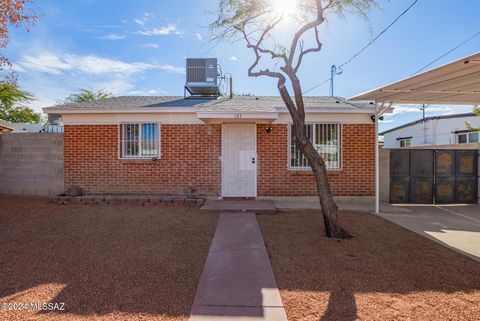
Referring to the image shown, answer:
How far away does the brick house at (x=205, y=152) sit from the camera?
892 centimetres

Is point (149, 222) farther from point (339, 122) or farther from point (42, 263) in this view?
point (339, 122)

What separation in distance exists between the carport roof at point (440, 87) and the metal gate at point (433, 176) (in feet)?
6.25

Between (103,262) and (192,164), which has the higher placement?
(192,164)

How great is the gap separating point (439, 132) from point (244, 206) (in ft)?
48.4

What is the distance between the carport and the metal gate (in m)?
1.82

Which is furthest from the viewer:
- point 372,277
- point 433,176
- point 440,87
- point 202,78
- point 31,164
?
point 202,78

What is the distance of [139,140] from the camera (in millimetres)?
9141

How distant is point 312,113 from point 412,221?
14.0ft

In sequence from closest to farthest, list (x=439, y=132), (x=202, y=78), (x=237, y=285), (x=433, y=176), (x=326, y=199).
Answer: (x=237, y=285), (x=326, y=199), (x=433, y=176), (x=202, y=78), (x=439, y=132)

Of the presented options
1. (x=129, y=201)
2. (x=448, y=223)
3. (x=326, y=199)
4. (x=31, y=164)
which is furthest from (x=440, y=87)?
(x=31, y=164)

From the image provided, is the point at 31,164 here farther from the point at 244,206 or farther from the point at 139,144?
the point at 244,206

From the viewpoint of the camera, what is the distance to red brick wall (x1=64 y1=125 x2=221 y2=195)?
9008 millimetres

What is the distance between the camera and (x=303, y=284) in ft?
11.1

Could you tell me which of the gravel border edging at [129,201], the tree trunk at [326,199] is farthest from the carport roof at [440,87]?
the gravel border edging at [129,201]
